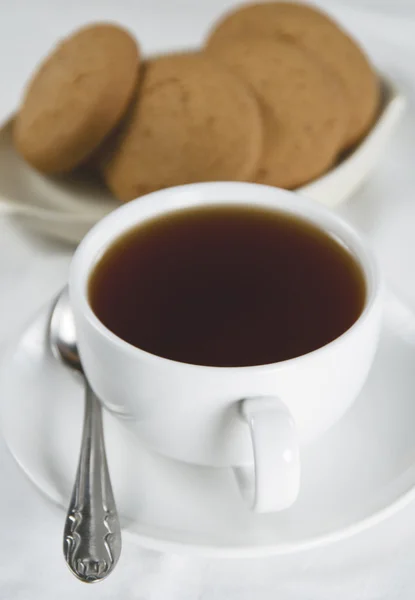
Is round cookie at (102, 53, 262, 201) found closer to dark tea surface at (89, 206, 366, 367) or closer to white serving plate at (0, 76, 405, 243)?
white serving plate at (0, 76, 405, 243)

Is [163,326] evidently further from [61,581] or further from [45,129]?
[45,129]

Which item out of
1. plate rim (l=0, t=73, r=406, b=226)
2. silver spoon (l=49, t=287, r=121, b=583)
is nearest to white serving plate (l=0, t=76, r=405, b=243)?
plate rim (l=0, t=73, r=406, b=226)

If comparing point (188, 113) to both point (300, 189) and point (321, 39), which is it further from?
point (321, 39)

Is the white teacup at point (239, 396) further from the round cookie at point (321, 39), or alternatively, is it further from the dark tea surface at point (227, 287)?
the round cookie at point (321, 39)

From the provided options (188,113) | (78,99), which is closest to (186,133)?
(188,113)

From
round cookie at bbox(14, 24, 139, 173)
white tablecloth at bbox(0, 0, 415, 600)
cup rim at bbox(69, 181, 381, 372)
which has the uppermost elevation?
cup rim at bbox(69, 181, 381, 372)

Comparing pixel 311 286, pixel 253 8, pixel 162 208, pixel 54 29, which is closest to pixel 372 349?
pixel 311 286
